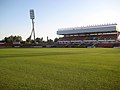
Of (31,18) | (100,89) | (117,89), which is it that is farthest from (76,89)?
(31,18)

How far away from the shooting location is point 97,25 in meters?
84.1

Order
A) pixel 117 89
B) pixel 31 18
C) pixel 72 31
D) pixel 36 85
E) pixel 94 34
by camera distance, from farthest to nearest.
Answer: pixel 72 31
pixel 94 34
pixel 31 18
pixel 36 85
pixel 117 89

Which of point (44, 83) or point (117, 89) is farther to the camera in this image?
point (44, 83)

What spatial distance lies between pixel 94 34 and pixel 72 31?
12.5 metres

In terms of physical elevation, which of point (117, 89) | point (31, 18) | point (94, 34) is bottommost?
point (117, 89)

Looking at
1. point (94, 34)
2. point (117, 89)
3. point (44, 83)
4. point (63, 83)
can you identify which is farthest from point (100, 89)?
point (94, 34)

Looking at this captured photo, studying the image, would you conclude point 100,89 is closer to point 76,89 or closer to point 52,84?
point 76,89

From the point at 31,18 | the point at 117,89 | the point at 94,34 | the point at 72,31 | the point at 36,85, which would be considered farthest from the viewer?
the point at 72,31

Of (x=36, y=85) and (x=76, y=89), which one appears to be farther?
(x=36, y=85)

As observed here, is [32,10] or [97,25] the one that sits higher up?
[32,10]

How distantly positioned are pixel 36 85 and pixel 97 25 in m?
81.1

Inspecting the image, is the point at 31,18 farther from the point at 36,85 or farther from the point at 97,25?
the point at 36,85

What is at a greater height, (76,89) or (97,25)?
(97,25)

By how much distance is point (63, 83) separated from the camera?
21.2ft
